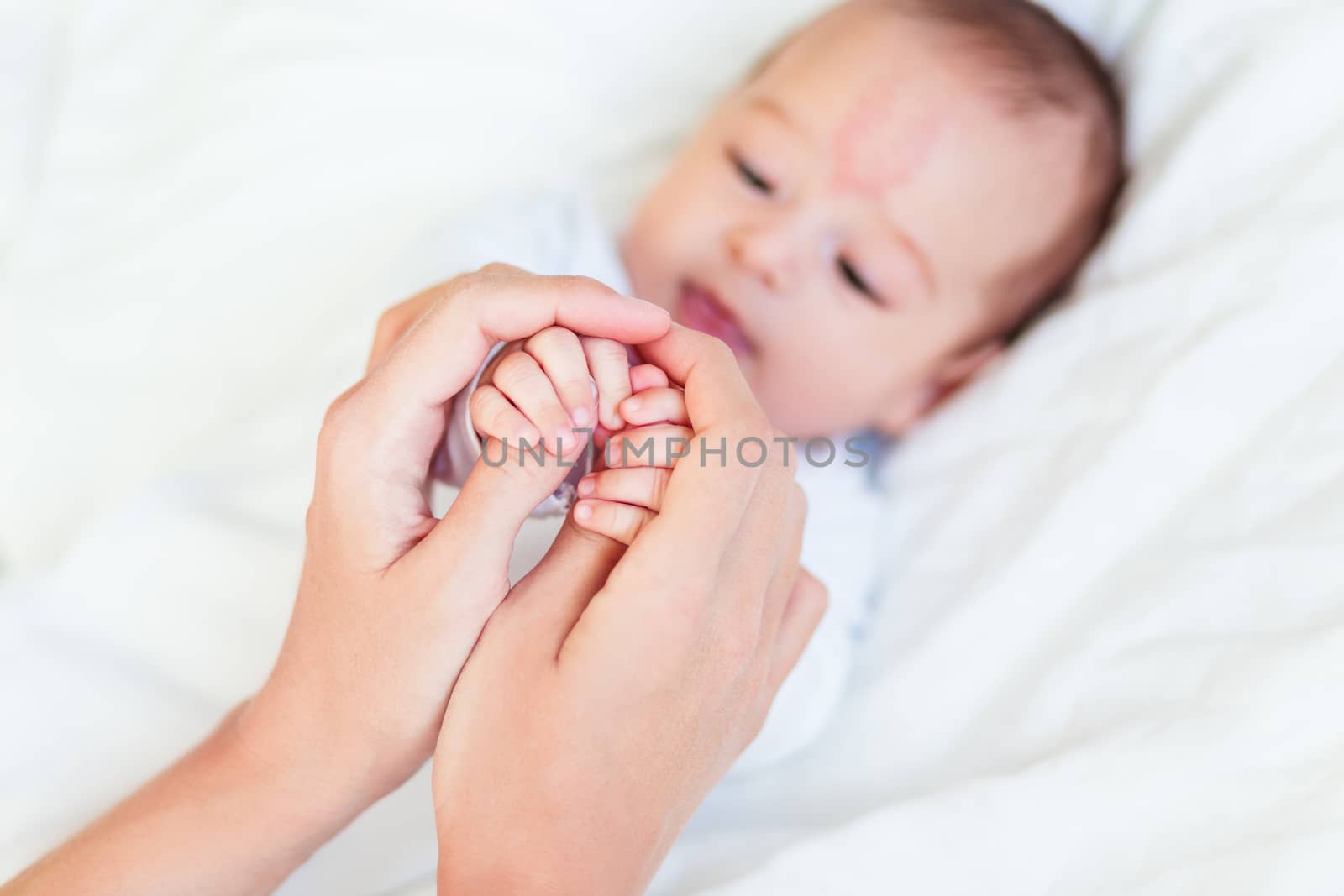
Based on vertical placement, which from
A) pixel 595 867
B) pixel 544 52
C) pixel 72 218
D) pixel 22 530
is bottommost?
pixel 22 530

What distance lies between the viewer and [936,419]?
46.7 inches

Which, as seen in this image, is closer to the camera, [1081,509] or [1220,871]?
[1220,871]

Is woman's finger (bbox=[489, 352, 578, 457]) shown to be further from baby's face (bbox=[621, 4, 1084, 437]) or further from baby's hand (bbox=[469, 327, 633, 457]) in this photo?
baby's face (bbox=[621, 4, 1084, 437])

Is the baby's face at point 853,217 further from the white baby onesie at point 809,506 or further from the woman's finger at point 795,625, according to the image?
the woman's finger at point 795,625

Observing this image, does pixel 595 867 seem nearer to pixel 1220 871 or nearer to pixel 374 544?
pixel 374 544

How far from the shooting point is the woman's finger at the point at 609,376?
697 mm

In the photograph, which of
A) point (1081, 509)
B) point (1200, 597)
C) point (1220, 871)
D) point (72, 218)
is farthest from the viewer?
point (72, 218)

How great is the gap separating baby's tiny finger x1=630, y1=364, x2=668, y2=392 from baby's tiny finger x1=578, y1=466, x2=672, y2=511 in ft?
0.21

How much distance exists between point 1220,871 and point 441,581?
1.87 feet

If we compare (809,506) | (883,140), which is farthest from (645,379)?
(883,140)

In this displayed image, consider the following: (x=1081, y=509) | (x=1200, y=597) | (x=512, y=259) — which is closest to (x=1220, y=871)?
(x=1200, y=597)

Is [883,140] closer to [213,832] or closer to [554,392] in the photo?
[554,392]

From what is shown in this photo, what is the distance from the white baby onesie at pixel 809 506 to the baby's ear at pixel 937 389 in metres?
0.06

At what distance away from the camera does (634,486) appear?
2.18ft
